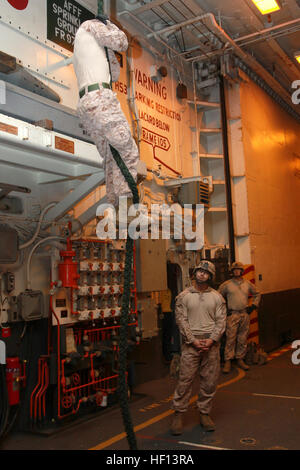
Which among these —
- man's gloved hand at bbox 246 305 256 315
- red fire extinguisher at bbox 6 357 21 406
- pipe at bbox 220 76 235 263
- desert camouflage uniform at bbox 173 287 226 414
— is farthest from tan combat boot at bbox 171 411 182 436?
pipe at bbox 220 76 235 263

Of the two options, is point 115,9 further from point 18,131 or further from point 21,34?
point 18,131

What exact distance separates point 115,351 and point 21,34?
4453mm

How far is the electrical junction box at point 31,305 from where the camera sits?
17.8 feet

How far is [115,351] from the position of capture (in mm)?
6414

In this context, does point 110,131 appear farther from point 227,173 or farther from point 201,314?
point 227,173

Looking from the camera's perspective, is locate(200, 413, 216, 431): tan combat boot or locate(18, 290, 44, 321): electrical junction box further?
locate(18, 290, 44, 321): electrical junction box

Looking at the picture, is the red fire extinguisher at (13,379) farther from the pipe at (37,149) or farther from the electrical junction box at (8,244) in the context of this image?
the pipe at (37,149)

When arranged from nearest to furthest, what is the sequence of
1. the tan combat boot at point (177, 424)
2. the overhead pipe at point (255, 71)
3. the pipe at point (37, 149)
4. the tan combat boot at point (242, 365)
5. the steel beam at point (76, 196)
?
1. the pipe at point (37, 149)
2. the tan combat boot at point (177, 424)
3. the steel beam at point (76, 196)
4. the overhead pipe at point (255, 71)
5. the tan combat boot at point (242, 365)

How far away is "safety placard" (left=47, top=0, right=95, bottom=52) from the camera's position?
6203mm

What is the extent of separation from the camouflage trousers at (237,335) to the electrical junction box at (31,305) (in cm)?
451

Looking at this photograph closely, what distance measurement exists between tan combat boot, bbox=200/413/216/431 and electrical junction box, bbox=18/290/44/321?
235cm

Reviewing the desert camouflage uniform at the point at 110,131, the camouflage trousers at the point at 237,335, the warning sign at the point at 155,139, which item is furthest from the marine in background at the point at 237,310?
the desert camouflage uniform at the point at 110,131

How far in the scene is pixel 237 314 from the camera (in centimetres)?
905

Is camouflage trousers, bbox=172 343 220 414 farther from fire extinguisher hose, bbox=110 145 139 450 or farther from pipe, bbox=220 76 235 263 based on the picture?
pipe, bbox=220 76 235 263
